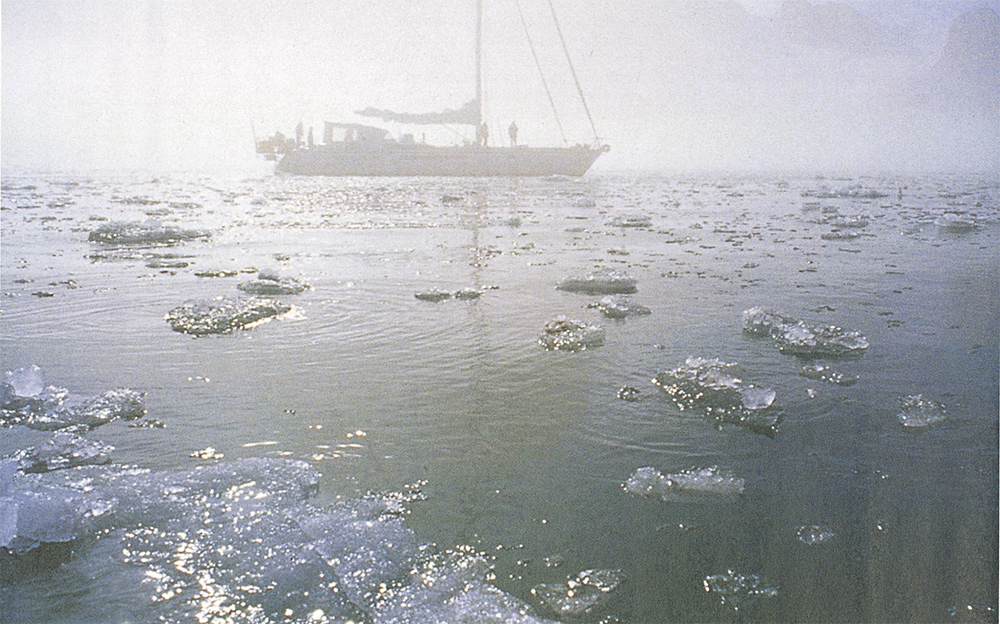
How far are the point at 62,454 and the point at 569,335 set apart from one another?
11.7ft

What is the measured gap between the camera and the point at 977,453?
332 cm

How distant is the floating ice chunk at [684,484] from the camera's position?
2.97m

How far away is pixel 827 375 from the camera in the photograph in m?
4.48

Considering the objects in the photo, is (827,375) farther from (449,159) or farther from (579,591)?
(449,159)

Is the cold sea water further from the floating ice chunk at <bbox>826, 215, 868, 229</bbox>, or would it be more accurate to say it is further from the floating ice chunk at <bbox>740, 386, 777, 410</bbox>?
the floating ice chunk at <bbox>826, 215, 868, 229</bbox>

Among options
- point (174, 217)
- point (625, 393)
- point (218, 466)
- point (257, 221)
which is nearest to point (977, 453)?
point (625, 393)

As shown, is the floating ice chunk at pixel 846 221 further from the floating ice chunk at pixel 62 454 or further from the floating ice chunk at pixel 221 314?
the floating ice chunk at pixel 62 454

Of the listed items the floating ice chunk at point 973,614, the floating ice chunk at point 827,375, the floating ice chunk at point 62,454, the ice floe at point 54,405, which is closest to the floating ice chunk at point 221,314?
the ice floe at point 54,405

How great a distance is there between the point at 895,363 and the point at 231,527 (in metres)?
4.51

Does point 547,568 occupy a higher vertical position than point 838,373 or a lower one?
lower

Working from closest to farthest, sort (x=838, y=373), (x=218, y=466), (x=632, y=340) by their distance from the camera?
(x=218, y=466), (x=838, y=373), (x=632, y=340)

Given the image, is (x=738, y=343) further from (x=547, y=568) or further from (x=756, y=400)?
(x=547, y=568)

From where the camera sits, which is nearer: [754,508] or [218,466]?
[754,508]

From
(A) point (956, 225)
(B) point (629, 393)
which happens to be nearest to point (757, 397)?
(B) point (629, 393)
